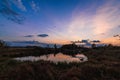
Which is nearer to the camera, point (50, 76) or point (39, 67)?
point (50, 76)

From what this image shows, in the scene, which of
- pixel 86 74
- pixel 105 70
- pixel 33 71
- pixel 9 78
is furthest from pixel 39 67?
pixel 105 70

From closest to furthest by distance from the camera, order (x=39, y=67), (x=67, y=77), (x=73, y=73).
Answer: (x=67, y=77)
(x=73, y=73)
(x=39, y=67)

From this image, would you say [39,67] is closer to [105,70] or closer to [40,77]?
[40,77]

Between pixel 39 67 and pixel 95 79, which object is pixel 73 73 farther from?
pixel 39 67

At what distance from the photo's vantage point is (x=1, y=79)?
15.4m

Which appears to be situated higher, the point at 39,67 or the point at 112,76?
the point at 39,67

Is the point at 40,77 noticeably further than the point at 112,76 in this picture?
No

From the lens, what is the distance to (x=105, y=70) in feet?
59.2

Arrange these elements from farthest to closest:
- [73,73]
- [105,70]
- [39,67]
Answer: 1. [105,70]
2. [39,67]
3. [73,73]

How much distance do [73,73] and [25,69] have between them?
4789mm

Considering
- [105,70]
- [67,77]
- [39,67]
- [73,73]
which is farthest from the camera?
[105,70]

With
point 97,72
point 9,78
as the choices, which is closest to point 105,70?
point 97,72

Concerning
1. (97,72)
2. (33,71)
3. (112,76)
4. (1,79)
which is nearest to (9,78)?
(1,79)

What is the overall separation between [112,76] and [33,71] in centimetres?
820
